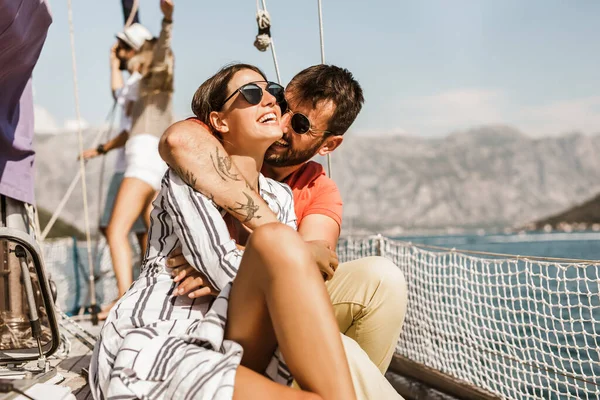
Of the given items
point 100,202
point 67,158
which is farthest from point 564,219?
point 67,158

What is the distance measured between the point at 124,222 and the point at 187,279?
204cm

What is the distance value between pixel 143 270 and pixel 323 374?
719 mm

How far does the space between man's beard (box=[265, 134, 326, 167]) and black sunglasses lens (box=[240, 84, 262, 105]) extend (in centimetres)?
50

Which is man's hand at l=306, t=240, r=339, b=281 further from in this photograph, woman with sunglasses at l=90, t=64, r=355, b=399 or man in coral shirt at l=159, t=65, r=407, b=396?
woman with sunglasses at l=90, t=64, r=355, b=399

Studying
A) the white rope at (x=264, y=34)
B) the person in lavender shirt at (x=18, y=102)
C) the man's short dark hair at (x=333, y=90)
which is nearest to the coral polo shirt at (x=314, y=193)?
the man's short dark hair at (x=333, y=90)

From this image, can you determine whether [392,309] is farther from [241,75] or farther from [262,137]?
[241,75]

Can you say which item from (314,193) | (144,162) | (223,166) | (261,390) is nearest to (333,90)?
(314,193)

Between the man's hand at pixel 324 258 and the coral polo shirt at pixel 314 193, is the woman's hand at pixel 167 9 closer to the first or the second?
the coral polo shirt at pixel 314 193

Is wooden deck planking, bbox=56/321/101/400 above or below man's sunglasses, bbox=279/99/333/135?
below

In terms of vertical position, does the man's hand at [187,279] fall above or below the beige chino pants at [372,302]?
above

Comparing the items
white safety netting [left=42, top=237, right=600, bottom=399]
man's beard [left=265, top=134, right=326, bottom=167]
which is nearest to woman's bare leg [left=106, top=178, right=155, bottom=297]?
white safety netting [left=42, top=237, right=600, bottom=399]

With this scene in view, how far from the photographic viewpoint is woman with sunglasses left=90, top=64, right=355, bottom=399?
4.42 feet

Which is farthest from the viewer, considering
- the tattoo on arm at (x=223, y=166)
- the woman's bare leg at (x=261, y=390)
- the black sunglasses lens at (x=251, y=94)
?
the black sunglasses lens at (x=251, y=94)

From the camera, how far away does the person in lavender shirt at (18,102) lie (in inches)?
85.2
